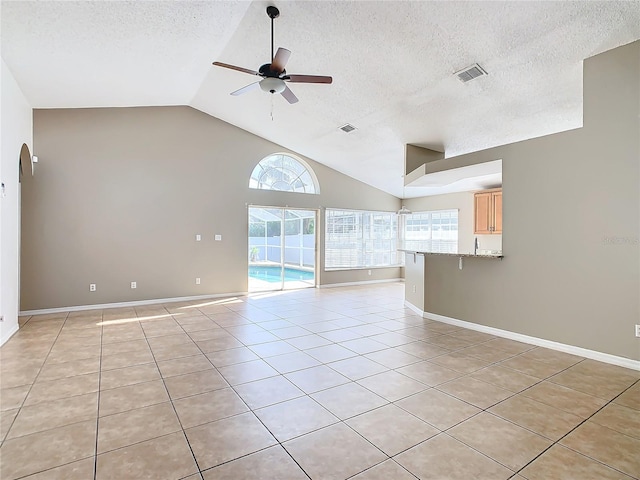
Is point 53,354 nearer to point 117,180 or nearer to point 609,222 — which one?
point 117,180

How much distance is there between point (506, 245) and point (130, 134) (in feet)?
20.2

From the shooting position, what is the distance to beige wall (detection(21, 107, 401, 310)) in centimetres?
536

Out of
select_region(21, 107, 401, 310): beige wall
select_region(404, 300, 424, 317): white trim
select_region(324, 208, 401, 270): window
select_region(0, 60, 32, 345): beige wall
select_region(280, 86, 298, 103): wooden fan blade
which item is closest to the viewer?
select_region(280, 86, 298, 103): wooden fan blade

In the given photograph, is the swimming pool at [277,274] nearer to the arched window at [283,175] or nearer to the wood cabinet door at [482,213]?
the arched window at [283,175]

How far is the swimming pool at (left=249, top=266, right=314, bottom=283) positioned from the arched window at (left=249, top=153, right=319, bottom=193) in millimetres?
1960

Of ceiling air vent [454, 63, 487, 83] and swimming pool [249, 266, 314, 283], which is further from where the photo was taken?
swimming pool [249, 266, 314, 283]

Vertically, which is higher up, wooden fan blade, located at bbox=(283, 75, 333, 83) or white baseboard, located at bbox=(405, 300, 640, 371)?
wooden fan blade, located at bbox=(283, 75, 333, 83)

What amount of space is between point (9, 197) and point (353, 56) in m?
4.45

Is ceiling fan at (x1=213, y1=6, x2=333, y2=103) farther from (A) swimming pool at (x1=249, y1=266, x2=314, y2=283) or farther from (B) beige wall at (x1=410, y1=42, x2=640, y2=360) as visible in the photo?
(A) swimming pool at (x1=249, y1=266, x2=314, y2=283)

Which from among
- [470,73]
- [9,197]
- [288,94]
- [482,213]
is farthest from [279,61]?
[482,213]

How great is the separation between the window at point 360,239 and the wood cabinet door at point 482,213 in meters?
2.46

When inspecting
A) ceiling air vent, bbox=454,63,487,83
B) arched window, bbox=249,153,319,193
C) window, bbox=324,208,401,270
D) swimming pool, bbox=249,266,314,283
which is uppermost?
ceiling air vent, bbox=454,63,487,83

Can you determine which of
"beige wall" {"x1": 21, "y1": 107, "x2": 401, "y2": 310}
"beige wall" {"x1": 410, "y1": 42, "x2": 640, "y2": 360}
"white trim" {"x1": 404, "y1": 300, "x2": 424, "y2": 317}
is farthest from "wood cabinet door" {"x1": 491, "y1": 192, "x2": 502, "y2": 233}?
"beige wall" {"x1": 21, "y1": 107, "x2": 401, "y2": 310}

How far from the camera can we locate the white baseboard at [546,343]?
324 cm
